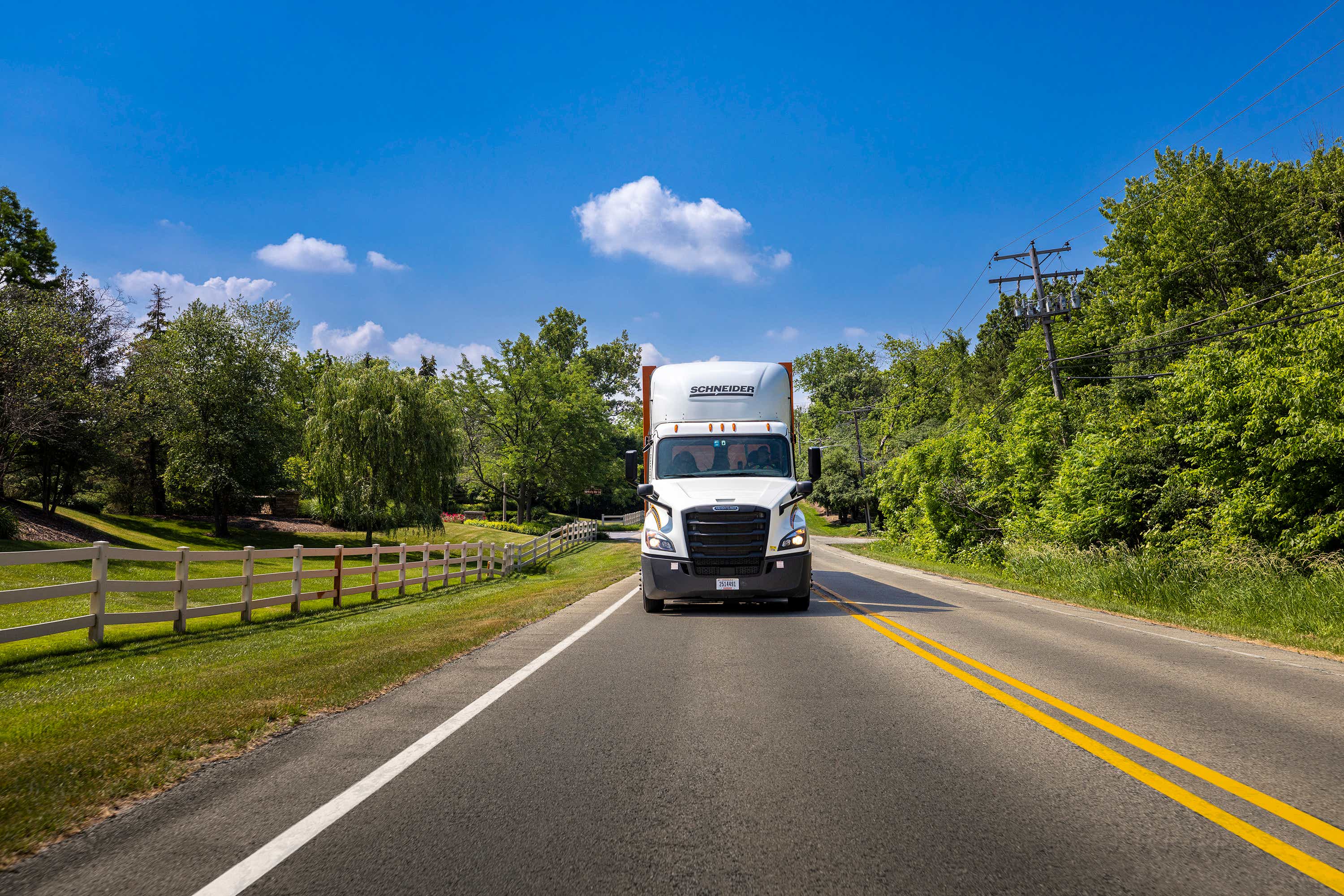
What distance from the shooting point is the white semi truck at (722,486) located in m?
11.8

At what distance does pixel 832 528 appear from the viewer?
2950 inches

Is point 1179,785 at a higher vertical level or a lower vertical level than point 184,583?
lower

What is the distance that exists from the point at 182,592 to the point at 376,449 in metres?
24.7

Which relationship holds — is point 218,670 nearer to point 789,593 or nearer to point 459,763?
point 459,763

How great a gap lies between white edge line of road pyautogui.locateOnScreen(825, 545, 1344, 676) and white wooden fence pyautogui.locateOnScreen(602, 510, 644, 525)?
54363 millimetres

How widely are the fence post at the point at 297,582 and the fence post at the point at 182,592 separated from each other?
246 cm

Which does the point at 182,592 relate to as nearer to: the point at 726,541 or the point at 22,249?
the point at 726,541

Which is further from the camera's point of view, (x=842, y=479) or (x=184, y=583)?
(x=842, y=479)

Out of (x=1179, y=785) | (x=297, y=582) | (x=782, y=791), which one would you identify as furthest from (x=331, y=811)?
(x=297, y=582)

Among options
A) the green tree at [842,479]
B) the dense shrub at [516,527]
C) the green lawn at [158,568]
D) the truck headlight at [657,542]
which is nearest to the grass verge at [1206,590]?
the truck headlight at [657,542]

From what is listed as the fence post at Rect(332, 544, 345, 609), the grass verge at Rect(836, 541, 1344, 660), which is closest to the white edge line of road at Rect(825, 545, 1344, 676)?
the grass verge at Rect(836, 541, 1344, 660)

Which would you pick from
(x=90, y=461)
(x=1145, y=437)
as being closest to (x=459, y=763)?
(x=1145, y=437)

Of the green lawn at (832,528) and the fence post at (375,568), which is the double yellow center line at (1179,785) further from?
the green lawn at (832,528)

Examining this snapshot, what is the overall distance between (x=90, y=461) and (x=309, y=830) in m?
35.2
